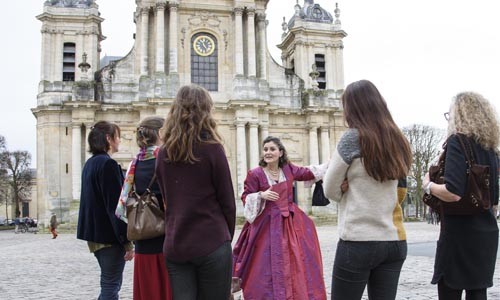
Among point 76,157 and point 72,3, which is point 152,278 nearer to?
point 76,157

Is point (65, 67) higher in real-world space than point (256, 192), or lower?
higher

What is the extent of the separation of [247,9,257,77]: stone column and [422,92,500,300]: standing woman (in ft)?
91.6

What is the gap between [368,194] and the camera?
10.5ft

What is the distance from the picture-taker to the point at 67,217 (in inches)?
1161

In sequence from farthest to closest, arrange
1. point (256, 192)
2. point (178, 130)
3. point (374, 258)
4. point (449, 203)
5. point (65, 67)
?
point (65, 67) < point (256, 192) < point (449, 203) < point (178, 130) < point (374, 258)

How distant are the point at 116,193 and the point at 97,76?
92.4ft

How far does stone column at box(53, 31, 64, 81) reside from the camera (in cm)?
3130

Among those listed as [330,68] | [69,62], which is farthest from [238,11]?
[69,62]

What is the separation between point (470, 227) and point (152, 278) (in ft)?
7.45

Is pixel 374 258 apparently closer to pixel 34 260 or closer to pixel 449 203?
pixel 449 203

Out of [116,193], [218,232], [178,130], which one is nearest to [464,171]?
[218,232]

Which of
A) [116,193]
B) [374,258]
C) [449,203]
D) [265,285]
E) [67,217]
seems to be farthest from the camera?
[67,217]

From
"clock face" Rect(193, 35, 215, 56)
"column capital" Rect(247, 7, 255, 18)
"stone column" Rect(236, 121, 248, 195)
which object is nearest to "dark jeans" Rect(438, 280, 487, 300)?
"stone column" Rect(236, 121, 248, 195)

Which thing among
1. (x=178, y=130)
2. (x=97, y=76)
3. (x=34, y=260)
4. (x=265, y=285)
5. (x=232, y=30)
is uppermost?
(x=232, y=30)
